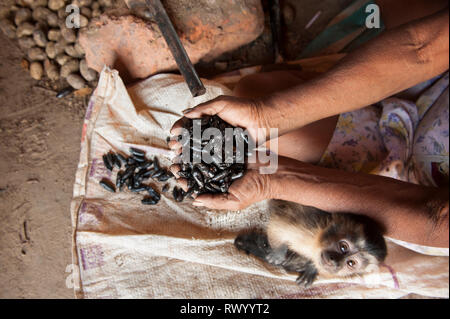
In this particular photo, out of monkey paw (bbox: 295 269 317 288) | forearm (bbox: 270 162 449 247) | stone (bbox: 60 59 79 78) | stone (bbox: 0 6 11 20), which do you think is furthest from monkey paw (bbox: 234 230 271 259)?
stone (bbox: 0 6 11 20)

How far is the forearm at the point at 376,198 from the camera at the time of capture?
1.67 meters

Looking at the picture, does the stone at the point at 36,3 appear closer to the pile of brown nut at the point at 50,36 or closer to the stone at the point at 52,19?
the pile of brown nut at the point at 50,36

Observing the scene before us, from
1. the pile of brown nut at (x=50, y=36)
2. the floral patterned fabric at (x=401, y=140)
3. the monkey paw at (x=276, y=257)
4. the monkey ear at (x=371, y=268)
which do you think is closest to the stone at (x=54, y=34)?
the pile of brown nut at (x=50, y=36)

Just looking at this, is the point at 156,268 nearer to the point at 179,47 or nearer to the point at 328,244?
the point at 328,244

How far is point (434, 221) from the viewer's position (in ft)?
5.39

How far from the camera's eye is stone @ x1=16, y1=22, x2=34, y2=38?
2.89 meters

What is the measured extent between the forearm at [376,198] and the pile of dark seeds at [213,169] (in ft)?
0.89

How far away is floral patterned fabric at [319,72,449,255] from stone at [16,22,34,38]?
9.02ft

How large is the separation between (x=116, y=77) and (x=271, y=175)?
5.04 ft

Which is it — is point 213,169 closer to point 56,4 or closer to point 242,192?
point 242,192

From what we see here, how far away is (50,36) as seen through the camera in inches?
115

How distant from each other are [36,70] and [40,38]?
0.28m

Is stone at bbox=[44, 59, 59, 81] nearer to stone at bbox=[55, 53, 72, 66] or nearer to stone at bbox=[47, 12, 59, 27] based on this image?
stone at bbox=[55, 53, 72, 66]

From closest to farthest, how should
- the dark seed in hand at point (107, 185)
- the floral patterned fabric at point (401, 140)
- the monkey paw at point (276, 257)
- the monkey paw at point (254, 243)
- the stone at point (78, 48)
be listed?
the floral patterned fabric at point (401, 140), the monkey paw at point (276, 257), the monkey paw at point (254, 243), the dark seed in hand at point (107, 185), the stone at point (78, 48)
